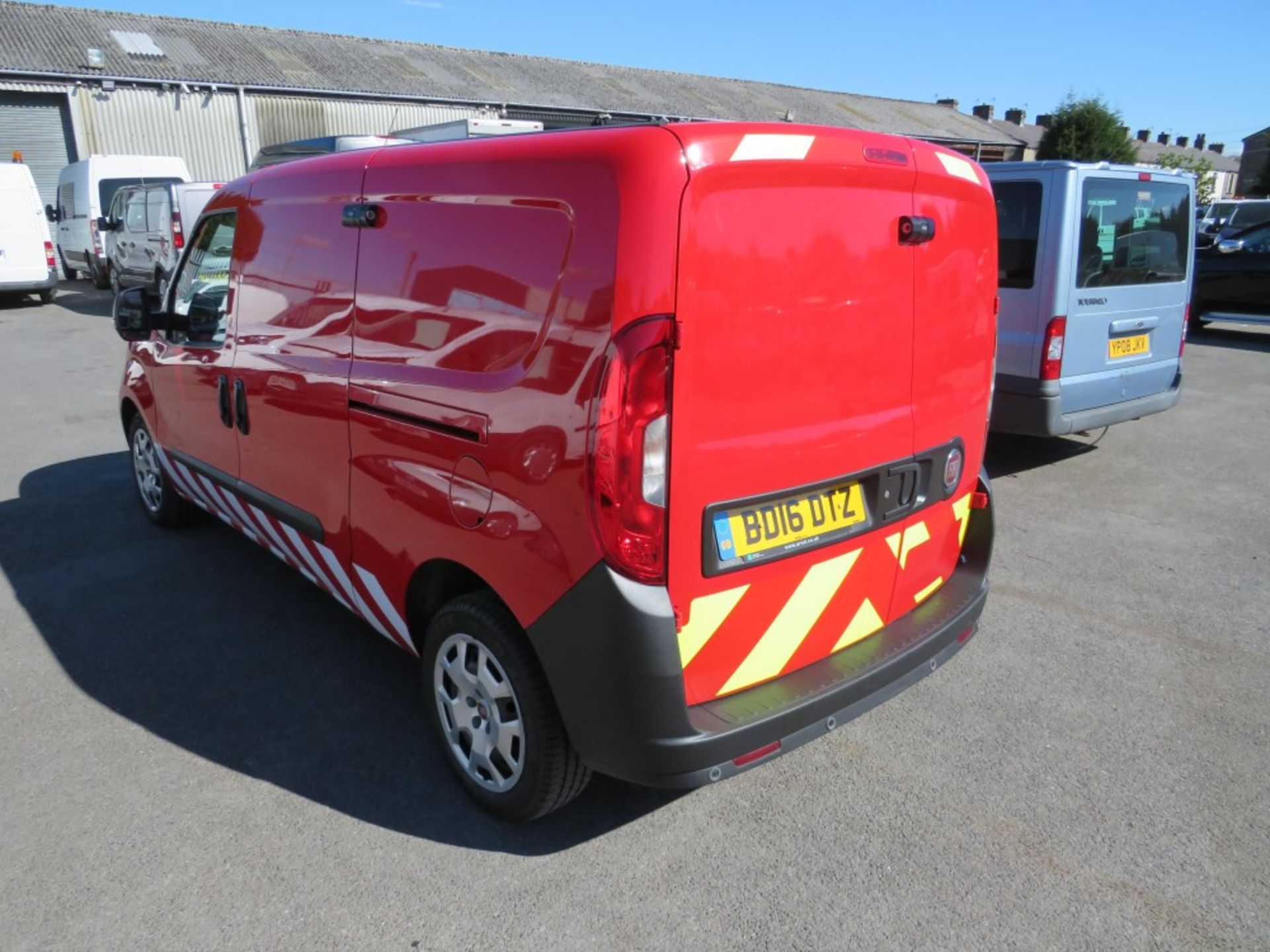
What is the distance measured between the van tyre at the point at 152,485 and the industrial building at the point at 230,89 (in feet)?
45.3

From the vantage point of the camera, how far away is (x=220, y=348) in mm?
3975

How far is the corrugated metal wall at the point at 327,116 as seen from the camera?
79.0 feet

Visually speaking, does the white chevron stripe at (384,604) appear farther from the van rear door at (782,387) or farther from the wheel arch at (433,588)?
the van rear door at (782,387)

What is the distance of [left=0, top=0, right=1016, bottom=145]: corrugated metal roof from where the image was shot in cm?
2314

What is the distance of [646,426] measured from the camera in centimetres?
222

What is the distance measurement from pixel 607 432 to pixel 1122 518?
184 inches

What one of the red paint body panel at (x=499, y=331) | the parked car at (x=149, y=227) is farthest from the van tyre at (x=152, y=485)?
the parked car at (x=149, y=227)

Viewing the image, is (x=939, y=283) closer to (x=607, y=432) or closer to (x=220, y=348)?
(x=607, y=432)

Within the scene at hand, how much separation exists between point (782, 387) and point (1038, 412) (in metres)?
4.23

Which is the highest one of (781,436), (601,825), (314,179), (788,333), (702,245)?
(314,179)

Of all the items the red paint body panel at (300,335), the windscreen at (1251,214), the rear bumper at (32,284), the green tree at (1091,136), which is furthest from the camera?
the green tree at (1091,136)

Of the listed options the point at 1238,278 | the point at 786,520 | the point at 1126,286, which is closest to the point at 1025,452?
the point at 1126,286

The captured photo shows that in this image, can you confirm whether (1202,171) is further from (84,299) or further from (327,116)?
(84,299)

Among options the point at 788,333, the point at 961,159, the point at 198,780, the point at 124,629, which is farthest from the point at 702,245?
the point at 124,629
